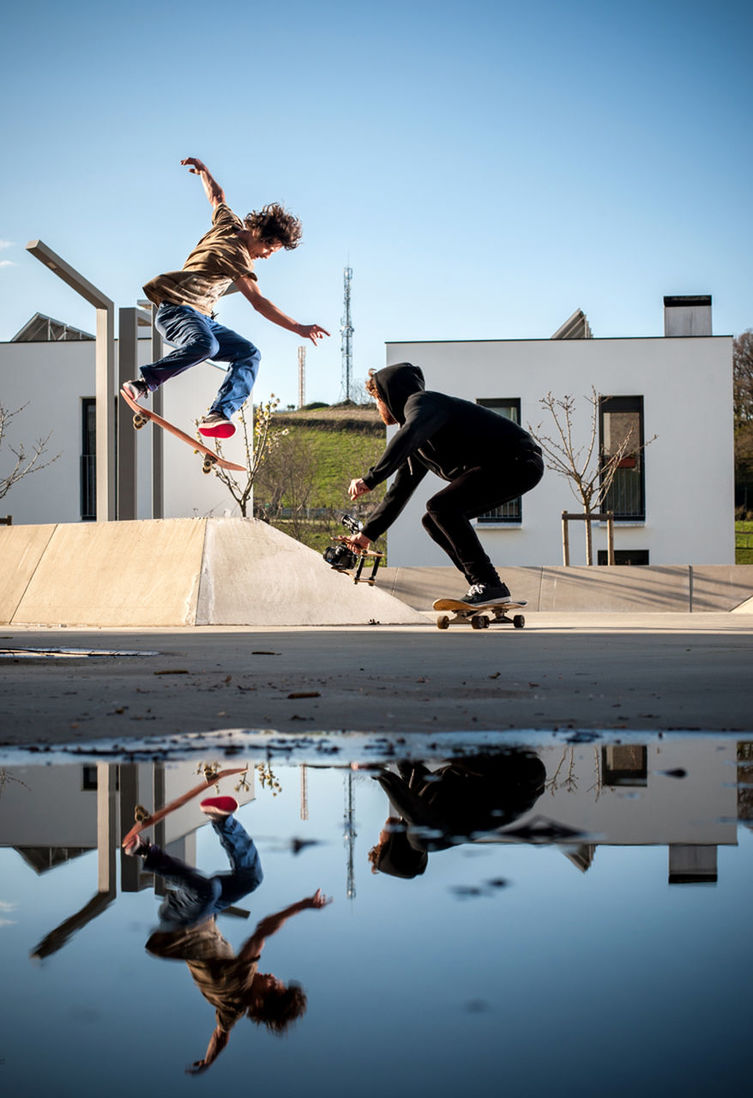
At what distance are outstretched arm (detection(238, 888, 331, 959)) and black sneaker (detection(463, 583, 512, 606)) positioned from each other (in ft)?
21.1

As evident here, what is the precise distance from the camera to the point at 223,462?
940 centimetres

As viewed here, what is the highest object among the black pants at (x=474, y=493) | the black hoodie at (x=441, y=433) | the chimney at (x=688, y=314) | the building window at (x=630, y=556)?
the chimney at (x=688, y=314)

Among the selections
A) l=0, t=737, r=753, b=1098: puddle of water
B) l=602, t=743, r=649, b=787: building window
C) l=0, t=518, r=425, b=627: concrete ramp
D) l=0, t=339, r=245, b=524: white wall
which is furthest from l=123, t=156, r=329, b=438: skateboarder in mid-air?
l=0, t=339, r=245, b=524: white wall

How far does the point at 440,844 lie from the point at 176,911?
404mm

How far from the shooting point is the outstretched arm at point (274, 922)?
1.00 m

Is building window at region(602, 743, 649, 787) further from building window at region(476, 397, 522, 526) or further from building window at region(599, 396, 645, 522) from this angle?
building window at region(599, 396, 645, 522)

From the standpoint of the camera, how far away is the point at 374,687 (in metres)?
3.63

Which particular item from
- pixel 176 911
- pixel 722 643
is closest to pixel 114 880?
pixel 176 911

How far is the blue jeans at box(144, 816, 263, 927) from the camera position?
1.11 m

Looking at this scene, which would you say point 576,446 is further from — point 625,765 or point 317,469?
point 317,469

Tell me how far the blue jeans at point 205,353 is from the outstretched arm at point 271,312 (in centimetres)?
31

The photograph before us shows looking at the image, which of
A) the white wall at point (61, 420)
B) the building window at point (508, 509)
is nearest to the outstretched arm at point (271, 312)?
the building window at point (508, 509)

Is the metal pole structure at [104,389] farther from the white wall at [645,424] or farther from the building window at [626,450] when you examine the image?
the building window at [626,450]

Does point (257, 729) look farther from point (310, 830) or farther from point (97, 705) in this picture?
point (310, 830)
